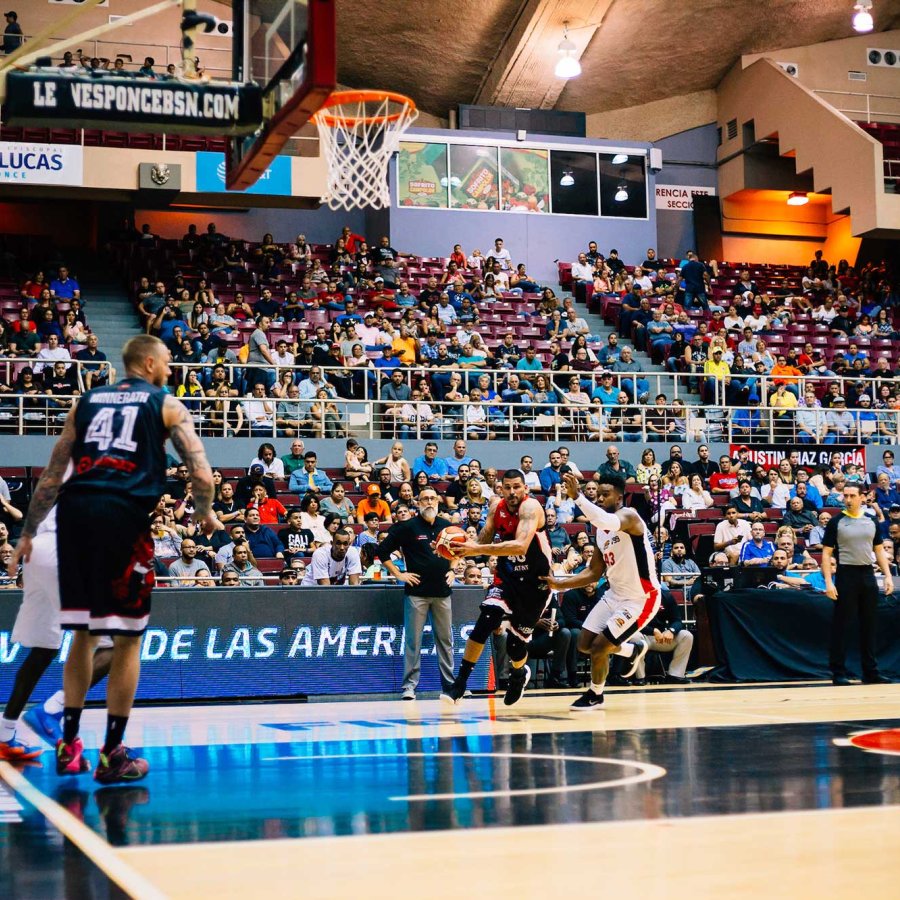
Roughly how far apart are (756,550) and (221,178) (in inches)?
580

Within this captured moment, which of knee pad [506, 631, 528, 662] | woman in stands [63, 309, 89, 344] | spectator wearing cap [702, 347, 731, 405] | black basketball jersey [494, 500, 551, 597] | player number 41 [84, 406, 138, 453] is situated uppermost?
woman in stands [63, 309, 89, 344]

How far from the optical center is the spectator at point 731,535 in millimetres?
17825

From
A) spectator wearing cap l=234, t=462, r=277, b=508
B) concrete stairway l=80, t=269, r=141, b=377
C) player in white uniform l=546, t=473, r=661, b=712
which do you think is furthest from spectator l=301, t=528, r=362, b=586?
concrete stairway l=80, t=269, r=141, b=377

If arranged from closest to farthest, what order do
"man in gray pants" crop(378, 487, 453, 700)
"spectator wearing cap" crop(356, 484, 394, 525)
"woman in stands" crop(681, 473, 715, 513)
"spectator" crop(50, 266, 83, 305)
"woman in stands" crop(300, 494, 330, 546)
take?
1. "man in gray pants" crop(378, 487, 453, 700)
2. "woman in stands" crop(300, 494, 330, 546)
3. "spectator wearing cap" crop(356, 484, 394, 525)
4. "woman in stands" crop(681, 473, 715, 513)
5. "spectator" crop(50, 266, 83, 305)

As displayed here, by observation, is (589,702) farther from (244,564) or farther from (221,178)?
(221,178)

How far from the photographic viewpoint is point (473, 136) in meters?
33.3

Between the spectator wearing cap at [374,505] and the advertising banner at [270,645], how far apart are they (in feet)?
16.6

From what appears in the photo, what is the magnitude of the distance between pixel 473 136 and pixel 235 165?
23199mm

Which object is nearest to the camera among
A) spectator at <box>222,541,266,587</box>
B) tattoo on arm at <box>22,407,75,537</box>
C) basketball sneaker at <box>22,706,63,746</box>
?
tattoo on arm at <box>22,407,75,537</box>

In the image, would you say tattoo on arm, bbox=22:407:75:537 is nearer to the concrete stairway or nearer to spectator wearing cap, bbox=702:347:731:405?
the concrete stairway

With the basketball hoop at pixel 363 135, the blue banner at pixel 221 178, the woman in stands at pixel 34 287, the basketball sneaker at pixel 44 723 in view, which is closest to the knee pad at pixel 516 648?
the basketball sneaker at pixel 44 723

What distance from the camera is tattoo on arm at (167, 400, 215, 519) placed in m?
6.57

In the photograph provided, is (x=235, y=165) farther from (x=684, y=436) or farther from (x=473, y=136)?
(x=473, y=136)

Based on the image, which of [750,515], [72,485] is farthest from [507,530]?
[750,515]
